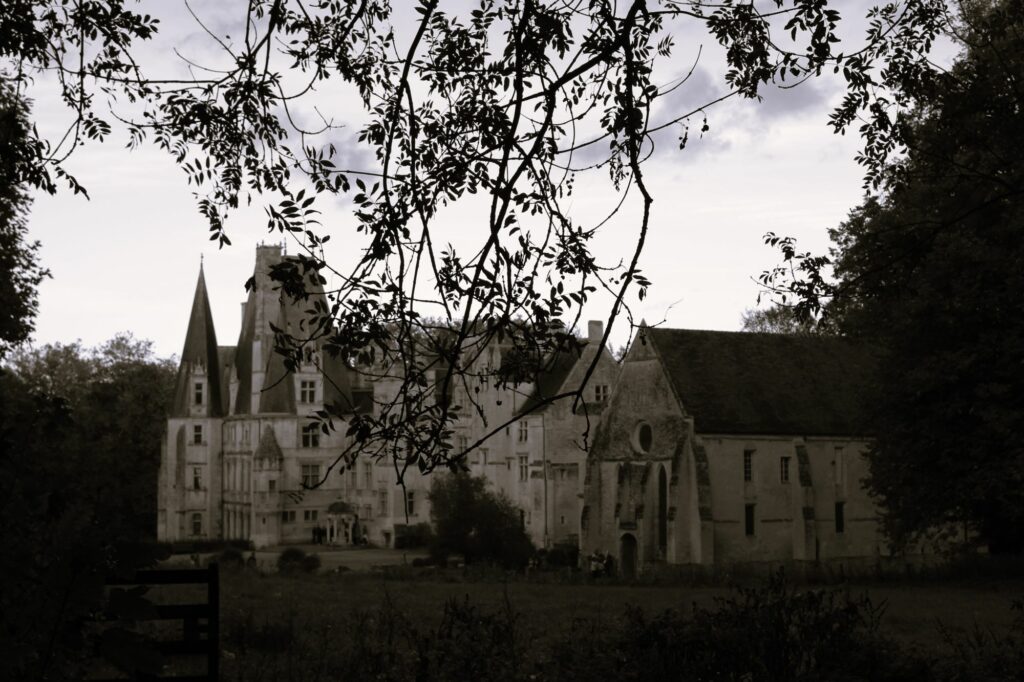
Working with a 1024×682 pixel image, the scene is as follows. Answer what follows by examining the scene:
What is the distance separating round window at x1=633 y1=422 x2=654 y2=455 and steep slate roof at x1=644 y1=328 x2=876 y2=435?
2.61 m

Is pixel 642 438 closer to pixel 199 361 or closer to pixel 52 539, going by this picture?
pixel 199 361

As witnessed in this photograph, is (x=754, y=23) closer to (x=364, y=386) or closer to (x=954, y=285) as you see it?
(x=954, y=285)

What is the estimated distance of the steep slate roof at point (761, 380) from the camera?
47625 millimetres

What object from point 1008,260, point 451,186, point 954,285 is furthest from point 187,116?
point 954,285

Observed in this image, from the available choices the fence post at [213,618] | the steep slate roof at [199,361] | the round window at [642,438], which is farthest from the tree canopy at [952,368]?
the steep slate roof at [199,361]

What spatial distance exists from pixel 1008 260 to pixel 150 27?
63.4 ft

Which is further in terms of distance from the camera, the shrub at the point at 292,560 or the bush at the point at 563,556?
the bush at the point at 563,556

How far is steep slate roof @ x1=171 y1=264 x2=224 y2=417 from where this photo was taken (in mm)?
77438

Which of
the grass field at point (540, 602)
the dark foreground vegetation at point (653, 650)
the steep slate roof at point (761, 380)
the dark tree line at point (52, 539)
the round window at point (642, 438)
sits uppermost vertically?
the steep slate roof at point (761, 380)

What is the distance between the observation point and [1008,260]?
24.4 m

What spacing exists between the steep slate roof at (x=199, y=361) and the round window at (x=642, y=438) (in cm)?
3786

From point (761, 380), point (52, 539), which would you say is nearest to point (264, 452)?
point (761, 380)

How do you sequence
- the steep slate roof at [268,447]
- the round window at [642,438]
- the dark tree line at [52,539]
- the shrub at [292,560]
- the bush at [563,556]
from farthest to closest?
the steep slate roof at [268,447] → the bush at [563,556] → the round window at [642,438] → the shrub at [292,560] → the dark tree line at [52,539]

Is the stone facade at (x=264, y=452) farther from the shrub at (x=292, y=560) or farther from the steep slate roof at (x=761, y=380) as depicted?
the shrub at (x=292, y=560)
